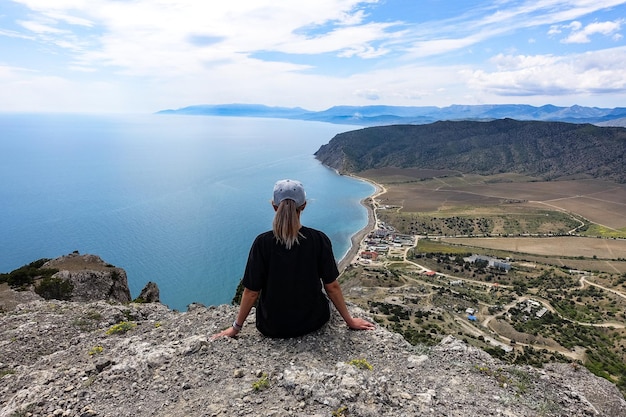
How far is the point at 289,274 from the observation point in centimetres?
537

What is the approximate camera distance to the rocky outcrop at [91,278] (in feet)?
68.1

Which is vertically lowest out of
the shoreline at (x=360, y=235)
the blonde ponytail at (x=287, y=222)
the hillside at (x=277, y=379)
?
the shoreline at (x=360, y=235)

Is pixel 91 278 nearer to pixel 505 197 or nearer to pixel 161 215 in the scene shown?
pixel 161 215

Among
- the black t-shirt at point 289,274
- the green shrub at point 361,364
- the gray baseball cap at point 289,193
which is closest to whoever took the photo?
the gray baseball cap at point 289,193

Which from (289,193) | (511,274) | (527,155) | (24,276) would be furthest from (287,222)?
(527,155)

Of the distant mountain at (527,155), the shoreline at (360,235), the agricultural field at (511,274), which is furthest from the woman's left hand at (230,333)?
the distant mountain at (527,155)

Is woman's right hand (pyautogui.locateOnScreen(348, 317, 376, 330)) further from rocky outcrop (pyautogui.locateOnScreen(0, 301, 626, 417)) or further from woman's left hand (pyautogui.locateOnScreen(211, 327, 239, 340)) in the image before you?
woman's left hand (pyautogui.locateOnScreen(211, 327, 239, 340))

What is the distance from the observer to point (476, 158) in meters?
182

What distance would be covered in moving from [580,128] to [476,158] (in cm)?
5621

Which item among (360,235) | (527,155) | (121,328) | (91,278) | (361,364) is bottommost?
(360,235)

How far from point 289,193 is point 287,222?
0.40m

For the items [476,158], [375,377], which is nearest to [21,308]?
[375,377]

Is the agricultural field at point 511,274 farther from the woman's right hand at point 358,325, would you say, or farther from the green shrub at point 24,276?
the green shrub at point 24,276

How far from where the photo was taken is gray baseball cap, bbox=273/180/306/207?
4984 millimetres
